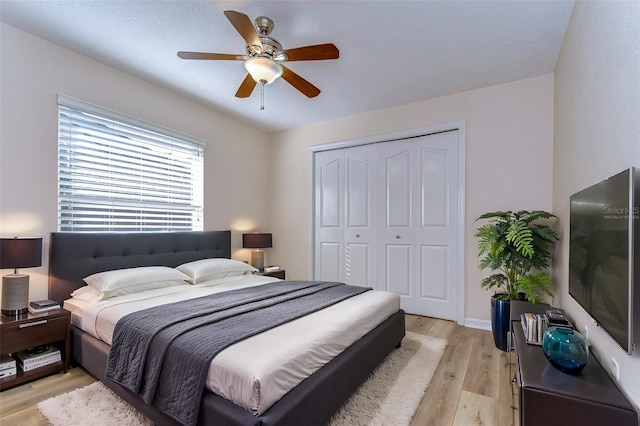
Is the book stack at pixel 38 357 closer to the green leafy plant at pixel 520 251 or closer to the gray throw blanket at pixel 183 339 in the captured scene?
the gray throw blanket at pixel 183 339

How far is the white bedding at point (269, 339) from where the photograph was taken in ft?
4.34

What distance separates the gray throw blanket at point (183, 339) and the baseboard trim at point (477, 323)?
1.90 metres

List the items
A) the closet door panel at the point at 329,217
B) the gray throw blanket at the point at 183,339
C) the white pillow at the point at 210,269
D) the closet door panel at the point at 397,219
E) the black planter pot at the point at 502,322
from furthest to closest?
the closet door panel at the point at 329,217
the closet door panel at the point at 397,219
the white pillow at the point at 210,269
the black planter pot at the point at 502,322
the gray throw blanket at the point at 183,339

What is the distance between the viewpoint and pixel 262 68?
2.14 metres

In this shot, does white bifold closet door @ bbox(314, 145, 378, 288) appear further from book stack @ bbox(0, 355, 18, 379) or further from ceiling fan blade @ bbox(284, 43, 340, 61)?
book stack @ bbox(0, 355, 18, 379)

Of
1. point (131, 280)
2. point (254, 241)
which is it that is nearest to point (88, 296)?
point (131, 280)

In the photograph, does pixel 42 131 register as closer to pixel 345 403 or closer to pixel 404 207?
pixel 345 403

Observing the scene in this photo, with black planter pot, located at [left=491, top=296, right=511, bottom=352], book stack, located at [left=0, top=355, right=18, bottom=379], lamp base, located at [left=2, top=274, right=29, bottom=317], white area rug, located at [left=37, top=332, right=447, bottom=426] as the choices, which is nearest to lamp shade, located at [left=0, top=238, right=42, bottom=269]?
lamp base, located at [left=2, top=274, right=29, bottom=317]

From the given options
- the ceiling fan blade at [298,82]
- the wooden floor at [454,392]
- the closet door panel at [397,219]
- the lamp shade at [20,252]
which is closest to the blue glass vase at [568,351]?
the wooden floor at [454,392]

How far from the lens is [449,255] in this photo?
3.57 m

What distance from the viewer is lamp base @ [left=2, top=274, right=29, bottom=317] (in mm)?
2170

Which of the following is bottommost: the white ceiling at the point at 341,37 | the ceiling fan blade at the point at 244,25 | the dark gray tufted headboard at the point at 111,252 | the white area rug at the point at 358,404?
the white area rug at the point at 358,404

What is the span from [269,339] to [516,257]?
234cm

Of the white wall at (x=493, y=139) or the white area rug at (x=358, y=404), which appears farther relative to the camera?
the white wall at (x=493, y=139)
